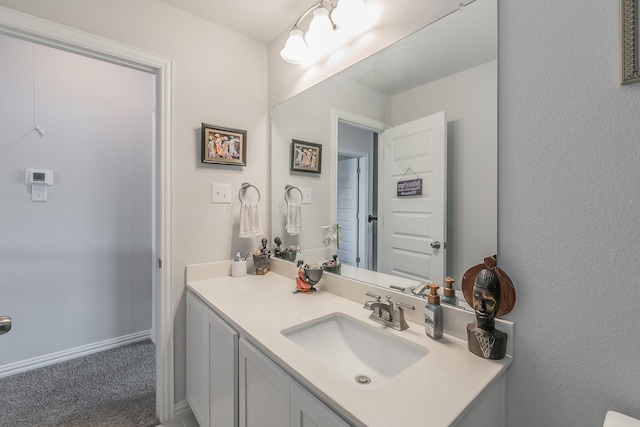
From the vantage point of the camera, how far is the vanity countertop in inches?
23.5

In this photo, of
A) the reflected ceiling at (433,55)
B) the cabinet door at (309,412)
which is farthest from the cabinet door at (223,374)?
the reflected ceiling at (433,55)

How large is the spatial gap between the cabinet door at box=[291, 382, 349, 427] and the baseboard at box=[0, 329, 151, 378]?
232 cm

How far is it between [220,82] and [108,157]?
131 cm

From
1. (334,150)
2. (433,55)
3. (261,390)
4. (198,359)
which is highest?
(433,55)

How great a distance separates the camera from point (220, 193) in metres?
1.71

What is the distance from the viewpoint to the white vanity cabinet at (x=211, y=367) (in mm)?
1075

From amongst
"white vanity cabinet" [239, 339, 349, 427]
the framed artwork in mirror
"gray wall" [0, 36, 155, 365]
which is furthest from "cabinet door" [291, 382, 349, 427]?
"gray wall" [0, 36, 155, 365]

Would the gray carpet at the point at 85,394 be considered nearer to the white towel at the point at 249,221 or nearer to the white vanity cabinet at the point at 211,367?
the white vanity cabinet at the point at 211,367

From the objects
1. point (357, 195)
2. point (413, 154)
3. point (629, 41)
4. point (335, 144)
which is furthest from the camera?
point (335, 144)

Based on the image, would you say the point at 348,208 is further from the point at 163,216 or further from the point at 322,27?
the point at 163,216

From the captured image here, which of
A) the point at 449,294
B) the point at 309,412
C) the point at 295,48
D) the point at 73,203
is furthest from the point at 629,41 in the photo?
the point at 73,203

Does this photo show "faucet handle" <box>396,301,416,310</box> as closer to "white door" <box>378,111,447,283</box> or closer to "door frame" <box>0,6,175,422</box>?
"white door" <box>378,111,447,283</box>

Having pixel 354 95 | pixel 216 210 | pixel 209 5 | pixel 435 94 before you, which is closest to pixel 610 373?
pixel 435 94

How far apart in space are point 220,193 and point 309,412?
1.34 m
